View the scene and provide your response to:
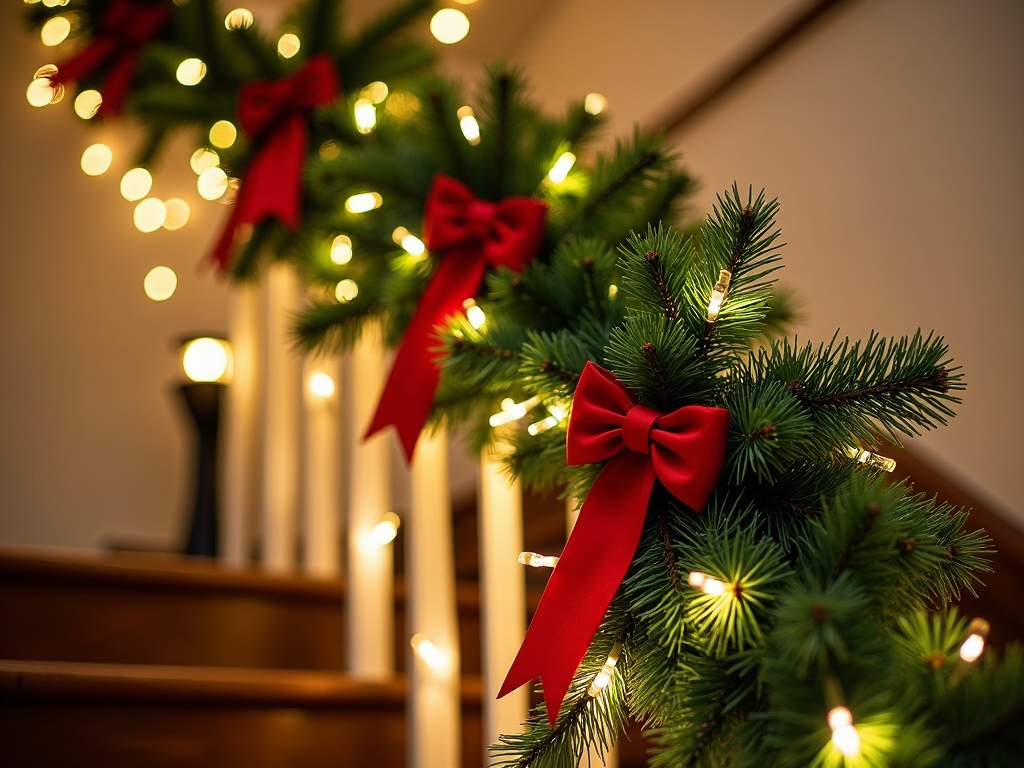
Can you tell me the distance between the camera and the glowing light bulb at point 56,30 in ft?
6.16

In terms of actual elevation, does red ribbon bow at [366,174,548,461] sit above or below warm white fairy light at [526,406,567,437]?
above

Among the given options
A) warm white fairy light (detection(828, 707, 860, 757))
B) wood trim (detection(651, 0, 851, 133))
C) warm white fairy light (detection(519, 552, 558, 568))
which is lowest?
warm white fairy light (detection(828, 707, 860, 757))

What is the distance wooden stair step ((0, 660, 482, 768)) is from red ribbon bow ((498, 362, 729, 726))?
24.1 inches

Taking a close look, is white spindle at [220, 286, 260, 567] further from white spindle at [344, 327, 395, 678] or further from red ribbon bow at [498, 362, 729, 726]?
red ribbon bow at [498, 362, 729, 726]

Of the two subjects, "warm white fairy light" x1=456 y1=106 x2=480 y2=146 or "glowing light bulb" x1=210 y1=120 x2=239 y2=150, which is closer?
"warm white fairy light" x1=456 y1=106 x2=480 y2=146

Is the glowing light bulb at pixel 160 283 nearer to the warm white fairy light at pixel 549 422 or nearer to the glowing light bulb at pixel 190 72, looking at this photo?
the glowing light bulb at pixel 190 72

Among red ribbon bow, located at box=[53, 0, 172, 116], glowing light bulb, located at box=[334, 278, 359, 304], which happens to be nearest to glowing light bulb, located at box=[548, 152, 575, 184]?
glowing light bulb, located at box=[334, 278, 359, 304]

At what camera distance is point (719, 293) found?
0.62 m

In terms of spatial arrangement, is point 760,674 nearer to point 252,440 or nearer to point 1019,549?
point 1019,549

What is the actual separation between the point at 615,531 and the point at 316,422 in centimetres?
95

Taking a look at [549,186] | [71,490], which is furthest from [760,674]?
[71,490]

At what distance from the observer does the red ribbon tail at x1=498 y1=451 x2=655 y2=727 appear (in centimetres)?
62

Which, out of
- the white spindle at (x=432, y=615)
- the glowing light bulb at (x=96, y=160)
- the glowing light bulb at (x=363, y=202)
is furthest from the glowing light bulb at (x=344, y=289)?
the glowing light bulb at (x=96, y=160)

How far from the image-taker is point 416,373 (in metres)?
0.96
